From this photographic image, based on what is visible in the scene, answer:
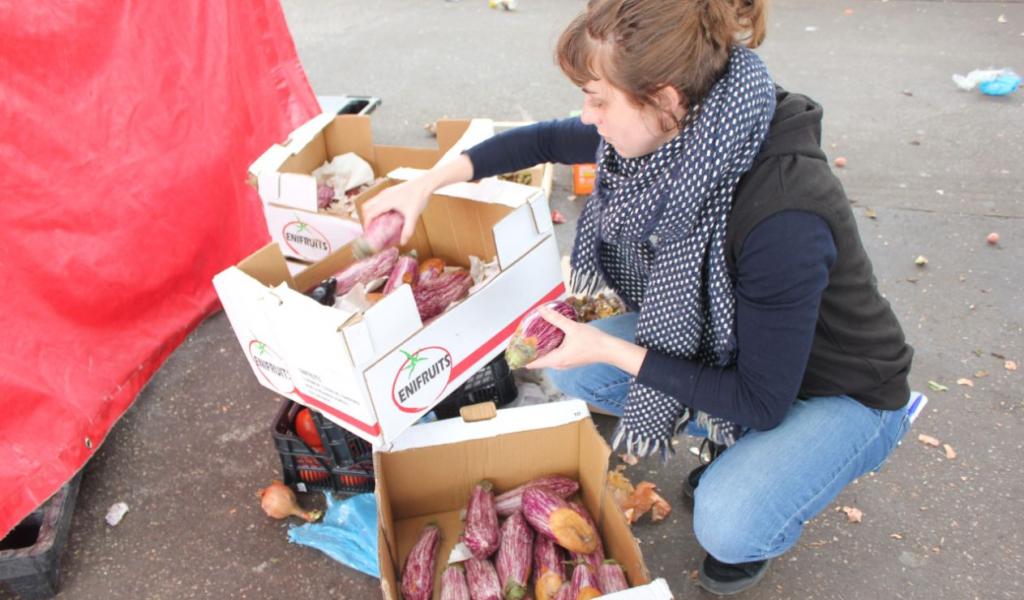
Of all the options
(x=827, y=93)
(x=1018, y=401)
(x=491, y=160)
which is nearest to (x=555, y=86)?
(x=827, y=93)

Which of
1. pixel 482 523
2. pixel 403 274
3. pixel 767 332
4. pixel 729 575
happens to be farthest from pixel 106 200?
pixel 729 575

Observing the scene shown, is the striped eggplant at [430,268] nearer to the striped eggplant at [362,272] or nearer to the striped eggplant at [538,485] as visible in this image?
the striped eggplant at [362,272]

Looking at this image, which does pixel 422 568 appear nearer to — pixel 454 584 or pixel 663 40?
pixel 454 584

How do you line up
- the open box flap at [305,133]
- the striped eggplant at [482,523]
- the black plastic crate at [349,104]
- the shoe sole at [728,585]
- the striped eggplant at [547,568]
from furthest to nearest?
the black plastic crate at [349,104] → the open box flap at [305,133] → the shoe sole at [728,585] → the striped eggplant at [482,523] → the striped eggplant at [547,568]

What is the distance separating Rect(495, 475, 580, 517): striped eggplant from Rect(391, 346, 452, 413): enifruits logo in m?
0.36

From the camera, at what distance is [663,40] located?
1312mm

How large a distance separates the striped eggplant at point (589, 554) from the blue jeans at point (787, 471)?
276 millimetres

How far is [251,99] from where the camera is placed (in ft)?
11.0

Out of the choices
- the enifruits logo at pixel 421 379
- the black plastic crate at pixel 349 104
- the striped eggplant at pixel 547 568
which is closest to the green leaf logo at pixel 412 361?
the enifruits logo at pixel 421 379

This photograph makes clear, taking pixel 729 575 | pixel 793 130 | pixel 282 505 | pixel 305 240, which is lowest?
pixel 729 575

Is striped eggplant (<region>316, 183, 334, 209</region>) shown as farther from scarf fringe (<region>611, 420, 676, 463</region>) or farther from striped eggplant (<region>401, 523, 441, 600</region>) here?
scarf fringe (<region>611, 420, 676, 463</region>)

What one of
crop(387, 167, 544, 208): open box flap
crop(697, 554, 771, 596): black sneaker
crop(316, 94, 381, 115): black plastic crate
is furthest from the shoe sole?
crop(316, 94, 381, 115): black plastic crate

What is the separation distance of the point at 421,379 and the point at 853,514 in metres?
1.44

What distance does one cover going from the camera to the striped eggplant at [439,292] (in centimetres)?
224
